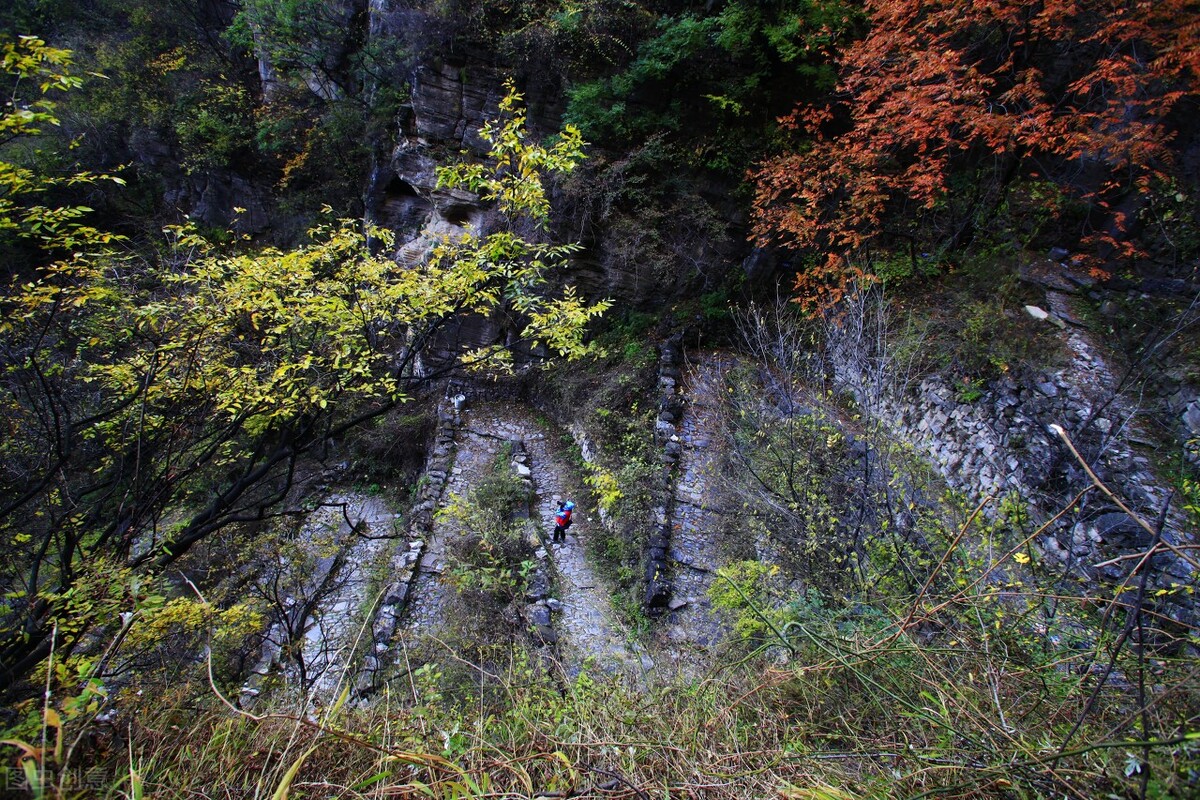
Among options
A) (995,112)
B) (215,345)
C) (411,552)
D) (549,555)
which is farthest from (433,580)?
(995,112)

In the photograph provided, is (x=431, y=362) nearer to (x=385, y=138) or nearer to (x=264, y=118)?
(x=385, y=138)

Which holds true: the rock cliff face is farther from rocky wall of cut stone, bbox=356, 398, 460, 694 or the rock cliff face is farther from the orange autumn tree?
rocky wall of cut stone, bbox=356, 398, 460, 694

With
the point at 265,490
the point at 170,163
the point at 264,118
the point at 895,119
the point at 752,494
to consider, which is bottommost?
the point at 265,490

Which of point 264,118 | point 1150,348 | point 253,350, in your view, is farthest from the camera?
point 264,118

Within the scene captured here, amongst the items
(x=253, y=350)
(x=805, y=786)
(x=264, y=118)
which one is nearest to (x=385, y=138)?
(x=264, y=118)

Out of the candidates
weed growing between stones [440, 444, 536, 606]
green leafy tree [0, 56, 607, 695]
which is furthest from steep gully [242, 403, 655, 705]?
green leafy tree [0, 56, 607, 695]

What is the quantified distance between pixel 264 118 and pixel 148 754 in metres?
16.6

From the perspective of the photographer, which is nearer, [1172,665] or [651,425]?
[1172,665]

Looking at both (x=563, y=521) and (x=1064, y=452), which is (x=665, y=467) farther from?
(x=1064, y=452)

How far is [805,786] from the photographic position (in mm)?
1645

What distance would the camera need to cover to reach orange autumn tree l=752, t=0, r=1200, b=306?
16.6ft

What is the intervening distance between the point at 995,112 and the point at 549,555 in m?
9.55

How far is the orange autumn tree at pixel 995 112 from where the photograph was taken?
5059mm

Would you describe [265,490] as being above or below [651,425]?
below
